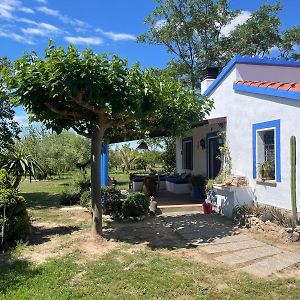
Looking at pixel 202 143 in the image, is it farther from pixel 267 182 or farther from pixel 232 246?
pixel 232 246

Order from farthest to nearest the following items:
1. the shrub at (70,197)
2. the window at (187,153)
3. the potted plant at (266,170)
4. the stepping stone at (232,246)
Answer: the window at (187,153)
the shrub at (70,197)
the potted plant at (266,170)
the stepping stone at (232,246)

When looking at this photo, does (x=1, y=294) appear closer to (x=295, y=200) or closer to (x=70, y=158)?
(x=295, y=200)

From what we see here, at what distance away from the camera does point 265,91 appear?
9.57 meters

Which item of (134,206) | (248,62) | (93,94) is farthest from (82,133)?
(248,62)

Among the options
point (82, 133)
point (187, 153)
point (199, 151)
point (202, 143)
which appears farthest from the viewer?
point (187, 153)

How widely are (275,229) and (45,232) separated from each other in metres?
5.65

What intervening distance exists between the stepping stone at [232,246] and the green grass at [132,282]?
1022 millimetres

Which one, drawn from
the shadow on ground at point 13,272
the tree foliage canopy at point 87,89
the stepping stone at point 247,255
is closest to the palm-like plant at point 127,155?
the tree foliage canopy at point 87,89

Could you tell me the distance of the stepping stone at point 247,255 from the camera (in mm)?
6619

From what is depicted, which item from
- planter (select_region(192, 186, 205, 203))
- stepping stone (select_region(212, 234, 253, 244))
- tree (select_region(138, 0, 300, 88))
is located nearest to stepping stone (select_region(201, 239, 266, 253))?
stepping stone (select_region(212, 234, 253, 244))

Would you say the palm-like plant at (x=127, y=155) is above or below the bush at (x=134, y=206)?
above

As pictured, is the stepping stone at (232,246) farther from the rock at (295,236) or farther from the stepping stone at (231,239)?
the rock at (295,236)

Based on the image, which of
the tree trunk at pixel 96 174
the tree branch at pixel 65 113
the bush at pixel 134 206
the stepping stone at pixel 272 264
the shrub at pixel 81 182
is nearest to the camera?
the stepping stone at pixel 272 264

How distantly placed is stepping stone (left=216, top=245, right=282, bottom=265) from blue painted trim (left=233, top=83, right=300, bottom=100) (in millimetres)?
3535
